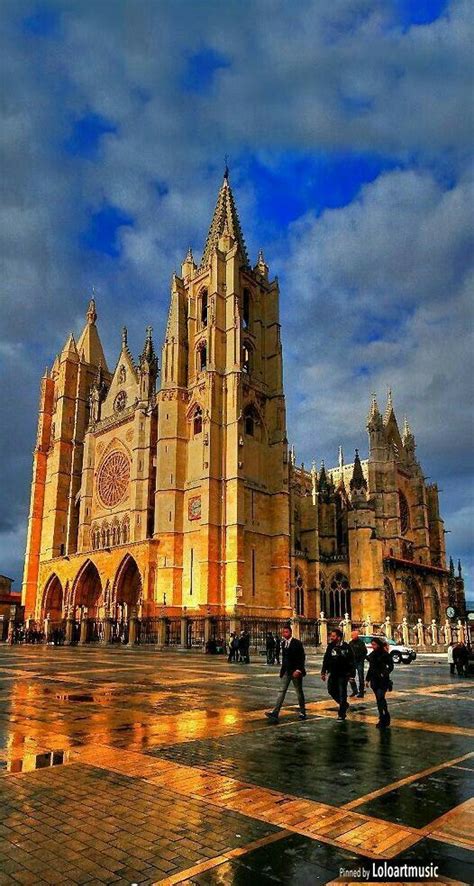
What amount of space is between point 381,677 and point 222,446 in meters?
33.0

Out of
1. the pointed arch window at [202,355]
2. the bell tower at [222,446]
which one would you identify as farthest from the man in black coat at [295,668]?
the pointed arch window at [202,355]

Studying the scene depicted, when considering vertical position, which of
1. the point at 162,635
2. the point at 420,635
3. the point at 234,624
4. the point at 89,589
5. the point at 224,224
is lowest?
the point at 420,635

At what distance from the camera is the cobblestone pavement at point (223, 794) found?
3.61 metres

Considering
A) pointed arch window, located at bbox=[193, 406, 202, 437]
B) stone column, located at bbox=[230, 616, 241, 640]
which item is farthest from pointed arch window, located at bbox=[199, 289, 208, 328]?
stone column, located at bbox=[230, 616, 241, 640]

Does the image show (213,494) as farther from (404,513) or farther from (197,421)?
(404,513)

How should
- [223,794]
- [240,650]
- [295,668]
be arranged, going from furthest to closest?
[240,650]
[295,668]
[223,794]

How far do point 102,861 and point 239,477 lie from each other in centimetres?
3629

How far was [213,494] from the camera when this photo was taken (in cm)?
4000

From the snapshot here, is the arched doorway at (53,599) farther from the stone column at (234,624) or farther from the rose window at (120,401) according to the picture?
the stone column at (234,624)

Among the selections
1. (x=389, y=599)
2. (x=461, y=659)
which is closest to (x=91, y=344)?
(x=389, y=599)

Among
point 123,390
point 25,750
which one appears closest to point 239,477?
point 123,390

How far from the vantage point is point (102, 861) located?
11.9ft

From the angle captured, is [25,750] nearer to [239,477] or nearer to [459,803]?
[459,803]

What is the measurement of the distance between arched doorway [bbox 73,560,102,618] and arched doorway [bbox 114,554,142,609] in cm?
424
